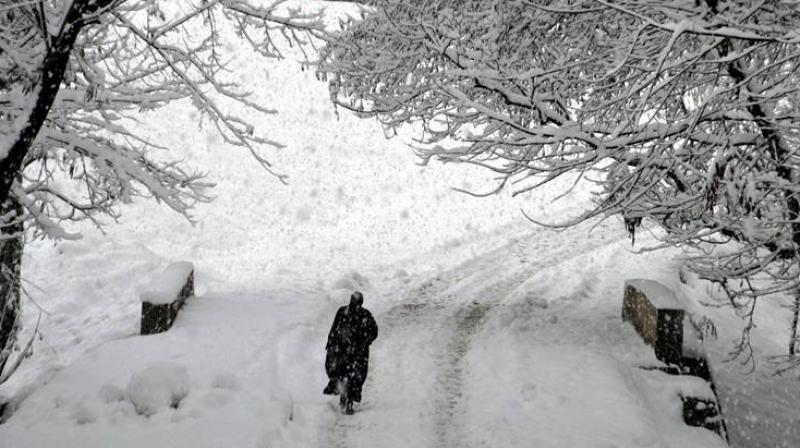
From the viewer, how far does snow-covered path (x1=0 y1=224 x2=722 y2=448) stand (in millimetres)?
6660

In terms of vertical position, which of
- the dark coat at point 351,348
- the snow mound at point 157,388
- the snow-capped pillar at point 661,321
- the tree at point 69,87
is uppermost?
the tree at point 69,87

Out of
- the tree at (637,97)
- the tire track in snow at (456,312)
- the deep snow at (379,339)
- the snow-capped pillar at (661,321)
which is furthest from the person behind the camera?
the snow-capped pillar at (661,321)

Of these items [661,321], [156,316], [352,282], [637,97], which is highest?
[637,97]

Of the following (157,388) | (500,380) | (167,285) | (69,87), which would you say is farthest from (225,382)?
(69,87)

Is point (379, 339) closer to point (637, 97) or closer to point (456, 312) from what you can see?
point (456, 312)

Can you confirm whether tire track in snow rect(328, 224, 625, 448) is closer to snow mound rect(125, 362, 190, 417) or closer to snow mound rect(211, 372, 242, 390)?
snow mound rect(211, 372, 242, 390)

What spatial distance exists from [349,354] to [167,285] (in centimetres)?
411

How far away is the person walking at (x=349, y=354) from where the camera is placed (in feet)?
25.7

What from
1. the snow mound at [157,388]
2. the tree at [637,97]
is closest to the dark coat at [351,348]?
the snow mound at [157,388]

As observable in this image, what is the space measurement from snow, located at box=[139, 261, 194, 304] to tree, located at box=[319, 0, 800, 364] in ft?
14.3

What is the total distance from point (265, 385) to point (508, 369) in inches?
142

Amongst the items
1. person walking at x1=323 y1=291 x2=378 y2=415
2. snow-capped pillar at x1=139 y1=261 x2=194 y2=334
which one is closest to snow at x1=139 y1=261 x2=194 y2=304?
snow-capped pillar at x1=139 y1=261 x2=194 y2=334

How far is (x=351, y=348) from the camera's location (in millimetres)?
8008

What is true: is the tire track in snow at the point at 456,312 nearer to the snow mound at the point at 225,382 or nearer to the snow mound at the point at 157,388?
the snow mound at the point at 225,382
